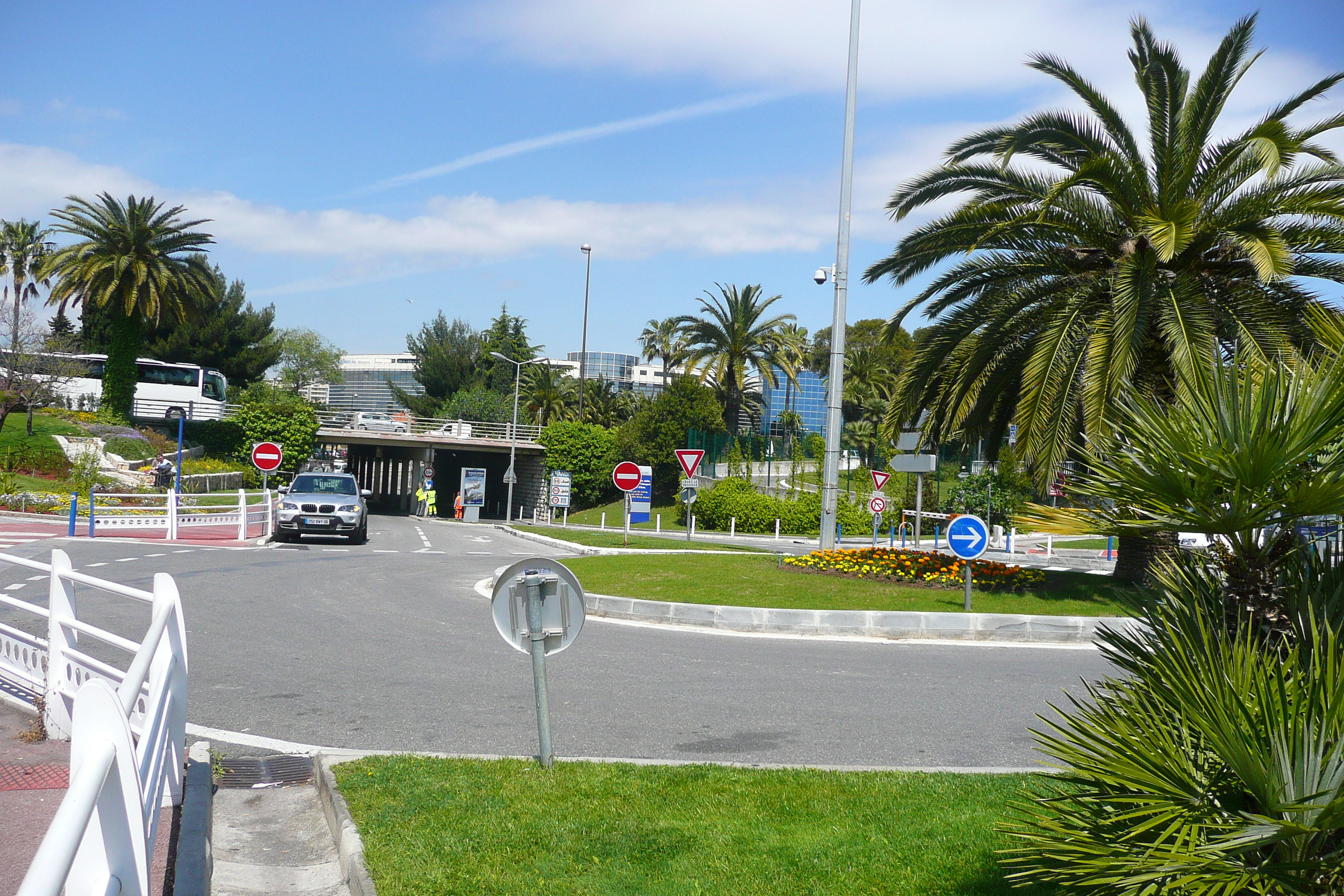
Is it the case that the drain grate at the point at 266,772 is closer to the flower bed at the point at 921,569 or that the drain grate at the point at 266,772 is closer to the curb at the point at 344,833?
the curb at the point at 344,833

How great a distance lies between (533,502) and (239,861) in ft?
183

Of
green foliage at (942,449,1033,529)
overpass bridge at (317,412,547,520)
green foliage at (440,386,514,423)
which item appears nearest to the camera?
green foliage at (942,449,1033,529)

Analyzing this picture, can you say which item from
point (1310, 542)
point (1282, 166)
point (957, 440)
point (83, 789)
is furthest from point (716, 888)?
point (957, 440)

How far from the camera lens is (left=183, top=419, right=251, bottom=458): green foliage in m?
52.8

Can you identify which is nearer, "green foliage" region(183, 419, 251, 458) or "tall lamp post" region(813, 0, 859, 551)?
"tall lamp post" region(813, 0, 859, 551)

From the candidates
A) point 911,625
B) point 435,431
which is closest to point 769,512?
point 435,431

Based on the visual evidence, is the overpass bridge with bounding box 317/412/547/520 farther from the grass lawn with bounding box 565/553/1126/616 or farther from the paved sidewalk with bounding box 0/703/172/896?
the paved sidewalk with bounding box 0/703/172/896

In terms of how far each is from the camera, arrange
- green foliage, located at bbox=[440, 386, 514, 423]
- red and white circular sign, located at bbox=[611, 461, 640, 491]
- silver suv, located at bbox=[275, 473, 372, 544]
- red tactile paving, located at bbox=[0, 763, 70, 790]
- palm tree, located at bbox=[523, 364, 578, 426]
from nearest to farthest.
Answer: red tactile paving, located at bbox=[0, 763, 70, 790], silver suv, located at bbox=[275, 473, 372, 544], red and white circular sign, located at bbox=[611, 461, 640, 491], green foliage, located at bbox=[440, 386, 514, 423], palm tree, located at bbox=[523, 364, 578, 426]

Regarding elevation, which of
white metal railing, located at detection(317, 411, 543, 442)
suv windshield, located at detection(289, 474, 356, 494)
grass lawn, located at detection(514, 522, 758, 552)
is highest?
white metal railing, located at detection(317, 411, 543, 442)

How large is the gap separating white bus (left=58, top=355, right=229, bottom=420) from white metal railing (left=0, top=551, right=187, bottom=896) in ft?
158

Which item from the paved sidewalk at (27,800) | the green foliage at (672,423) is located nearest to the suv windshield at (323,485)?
the paved sidewalk at (27,800)

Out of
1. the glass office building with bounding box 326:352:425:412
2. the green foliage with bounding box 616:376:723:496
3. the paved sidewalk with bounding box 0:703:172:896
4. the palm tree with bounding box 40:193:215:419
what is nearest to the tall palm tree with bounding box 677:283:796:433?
the green foliage with bounding box 616:376:723:496

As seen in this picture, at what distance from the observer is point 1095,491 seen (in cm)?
374

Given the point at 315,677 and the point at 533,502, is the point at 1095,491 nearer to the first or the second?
the point at 315,677
